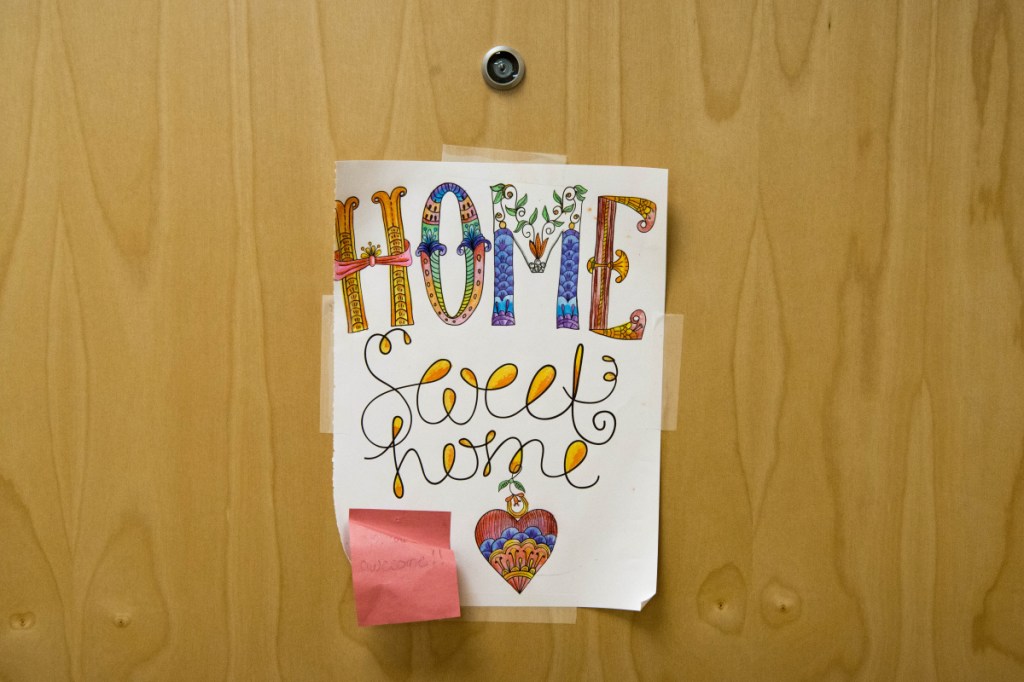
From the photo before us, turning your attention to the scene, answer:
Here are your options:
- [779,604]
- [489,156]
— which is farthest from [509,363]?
[779,604]

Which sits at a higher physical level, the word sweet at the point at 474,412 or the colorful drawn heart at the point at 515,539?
the word sweet at the point at 474,412

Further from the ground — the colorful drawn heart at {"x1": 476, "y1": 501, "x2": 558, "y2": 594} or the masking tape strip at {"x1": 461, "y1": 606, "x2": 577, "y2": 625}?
the colorful drawn heart at {"x1": 476, "y1": 501, "x2": 558, "y2": 594}

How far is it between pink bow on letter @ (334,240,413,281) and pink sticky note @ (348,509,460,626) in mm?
172

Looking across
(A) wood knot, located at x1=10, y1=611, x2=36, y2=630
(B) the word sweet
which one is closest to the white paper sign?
(B) the word sweet

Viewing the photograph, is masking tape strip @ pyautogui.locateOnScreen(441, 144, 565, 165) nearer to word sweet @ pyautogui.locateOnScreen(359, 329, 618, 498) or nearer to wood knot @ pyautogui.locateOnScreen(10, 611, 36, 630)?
word sweet @ pyautogui.locateOnScreen(359, 329, 618, 498)

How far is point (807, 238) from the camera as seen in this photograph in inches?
20.2

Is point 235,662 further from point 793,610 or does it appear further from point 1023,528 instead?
point 1023,528

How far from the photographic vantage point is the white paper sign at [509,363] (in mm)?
495

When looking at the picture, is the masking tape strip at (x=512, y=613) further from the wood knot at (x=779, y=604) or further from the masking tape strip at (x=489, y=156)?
the masking tape strip at (x=489, y=156)

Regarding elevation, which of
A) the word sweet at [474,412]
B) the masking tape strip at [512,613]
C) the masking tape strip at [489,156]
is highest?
the masking tape strip at [489,156]

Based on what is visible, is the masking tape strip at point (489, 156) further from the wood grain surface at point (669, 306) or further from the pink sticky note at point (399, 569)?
the pink sticky note at point (399, 569)

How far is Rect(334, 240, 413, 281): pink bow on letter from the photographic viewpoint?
49 cm

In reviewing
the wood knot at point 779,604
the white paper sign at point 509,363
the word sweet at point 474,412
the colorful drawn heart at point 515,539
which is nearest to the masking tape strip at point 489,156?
the white paper sign at point 509,363

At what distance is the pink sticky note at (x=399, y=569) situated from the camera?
0.50 meters
